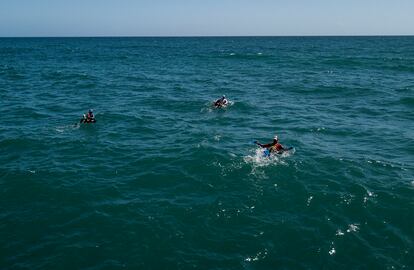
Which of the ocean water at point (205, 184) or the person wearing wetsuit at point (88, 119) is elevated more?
the person wearing wetsuit at point (88, 119)

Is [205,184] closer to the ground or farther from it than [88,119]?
closer to the ground

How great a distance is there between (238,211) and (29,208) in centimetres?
1158

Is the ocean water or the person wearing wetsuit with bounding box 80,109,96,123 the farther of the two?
the person wearing wetsuit with bounding box 80,109,96,123

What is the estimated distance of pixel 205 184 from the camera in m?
25.2

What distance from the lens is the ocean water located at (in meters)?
18.4

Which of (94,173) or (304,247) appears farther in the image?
(94,173)

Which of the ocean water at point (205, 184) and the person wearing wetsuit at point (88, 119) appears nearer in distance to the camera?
the ocean water at point (205, 184)

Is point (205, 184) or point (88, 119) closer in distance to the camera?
point (205, 184)

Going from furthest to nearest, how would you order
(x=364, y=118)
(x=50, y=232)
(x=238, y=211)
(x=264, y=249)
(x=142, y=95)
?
(x=142, y=95) → (x=364, y=118) → (x=238, y=211) → (x=50, y=232) → (x=264, y=249)

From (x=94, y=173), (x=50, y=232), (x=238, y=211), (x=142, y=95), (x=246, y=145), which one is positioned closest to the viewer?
(x=50, y=232)

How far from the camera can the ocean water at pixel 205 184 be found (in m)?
18.4

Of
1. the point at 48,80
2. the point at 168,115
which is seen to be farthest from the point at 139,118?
the point at 48,80

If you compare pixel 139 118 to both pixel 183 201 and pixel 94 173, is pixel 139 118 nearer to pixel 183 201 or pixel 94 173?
pixel 94 173

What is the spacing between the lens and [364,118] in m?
Answer: 41.3
